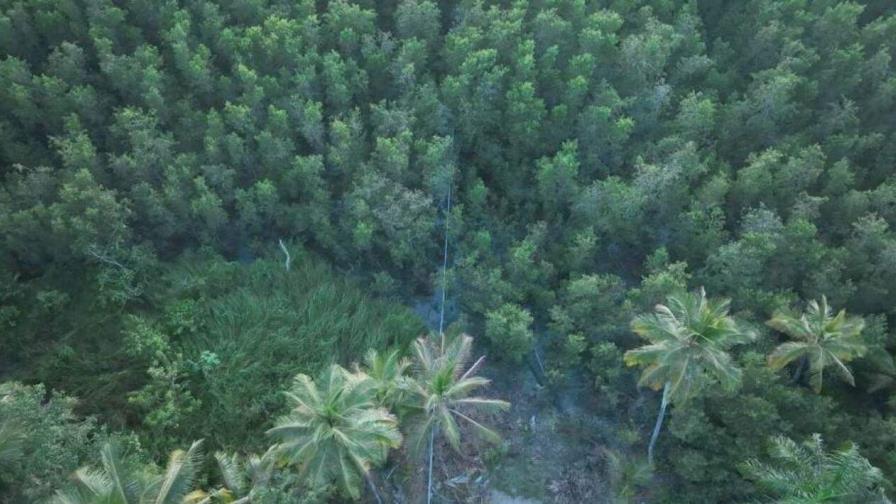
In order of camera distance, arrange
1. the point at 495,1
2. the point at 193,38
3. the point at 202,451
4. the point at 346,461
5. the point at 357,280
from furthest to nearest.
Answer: the point at 495,1, the point at 193,38, the point at 357,280, the point at 202,451, the point at 346,461

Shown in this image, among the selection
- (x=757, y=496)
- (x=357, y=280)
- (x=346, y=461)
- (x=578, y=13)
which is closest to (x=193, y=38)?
(x=357, y=280)

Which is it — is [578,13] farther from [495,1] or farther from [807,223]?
[807,223]

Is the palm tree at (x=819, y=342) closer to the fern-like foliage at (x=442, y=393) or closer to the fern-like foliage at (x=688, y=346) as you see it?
the fern-like foliage at (x=688, y=346)

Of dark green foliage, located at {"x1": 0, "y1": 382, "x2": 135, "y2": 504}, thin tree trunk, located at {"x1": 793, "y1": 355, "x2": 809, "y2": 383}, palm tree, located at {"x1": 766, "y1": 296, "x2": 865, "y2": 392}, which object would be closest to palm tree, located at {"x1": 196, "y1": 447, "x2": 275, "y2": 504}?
dark green foliage, located at {"x1": 0, "y1": 382, "x2": 135, "y2": 504}

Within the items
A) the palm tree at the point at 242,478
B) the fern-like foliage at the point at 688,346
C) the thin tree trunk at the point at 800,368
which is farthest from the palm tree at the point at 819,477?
the palm tree at the point at 242,478

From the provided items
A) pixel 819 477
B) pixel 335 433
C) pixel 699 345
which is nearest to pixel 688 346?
pixel 699 345
